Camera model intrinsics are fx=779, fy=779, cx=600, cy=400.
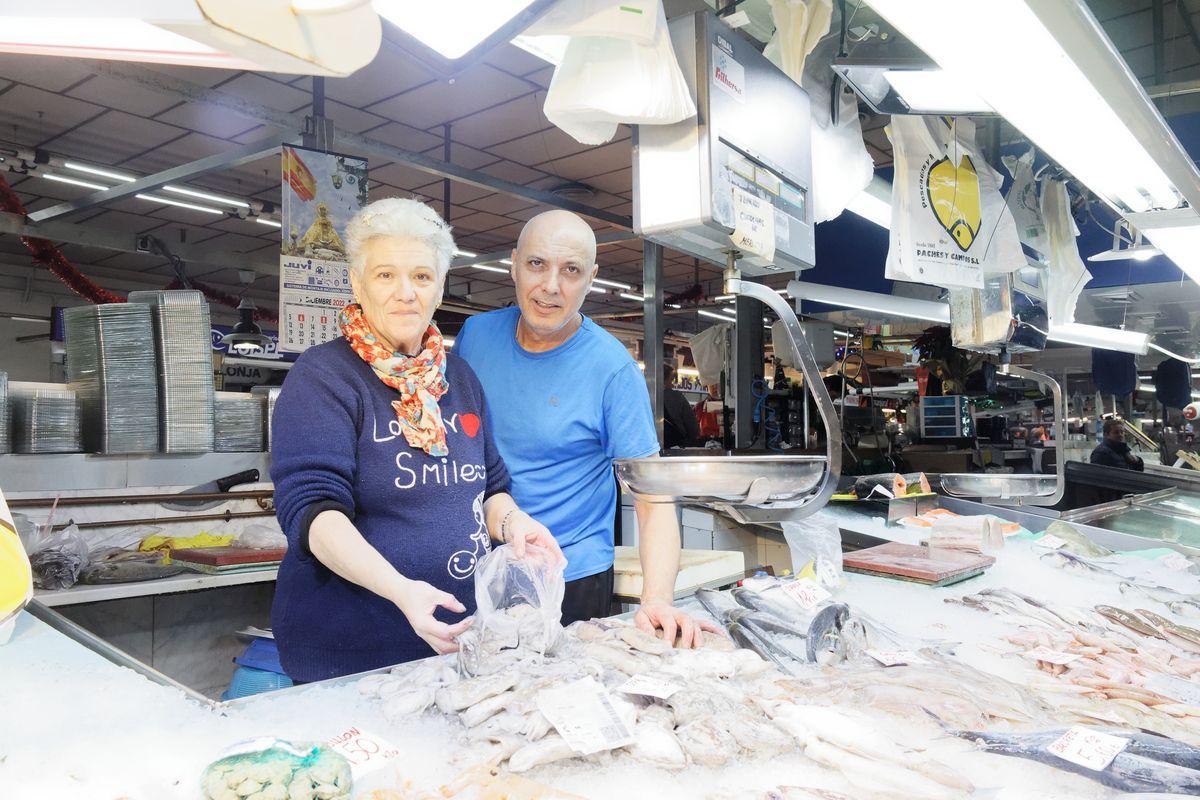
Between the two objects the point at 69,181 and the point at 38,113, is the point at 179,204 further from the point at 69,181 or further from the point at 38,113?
the point at 38,113

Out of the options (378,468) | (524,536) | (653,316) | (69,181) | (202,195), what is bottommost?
(524,536)

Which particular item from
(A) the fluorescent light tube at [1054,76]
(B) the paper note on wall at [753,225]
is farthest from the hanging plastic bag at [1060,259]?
(B) the paper note on wall at [753,225]

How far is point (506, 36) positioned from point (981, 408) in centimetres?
725

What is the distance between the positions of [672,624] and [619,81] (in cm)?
117

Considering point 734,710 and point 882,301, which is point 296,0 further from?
point 882,301

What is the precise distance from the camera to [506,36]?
4.71ft

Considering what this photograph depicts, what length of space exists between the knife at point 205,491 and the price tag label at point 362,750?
10.4 ft

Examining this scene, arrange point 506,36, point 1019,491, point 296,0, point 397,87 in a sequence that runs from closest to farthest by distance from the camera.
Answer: point 296,0 < point 506,36 < point 1019,491 < point 397,87

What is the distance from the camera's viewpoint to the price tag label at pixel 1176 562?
2750mm

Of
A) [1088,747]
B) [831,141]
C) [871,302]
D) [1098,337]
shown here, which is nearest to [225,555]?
[831,141]

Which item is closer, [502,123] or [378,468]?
[378,468]

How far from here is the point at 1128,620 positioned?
2.01 meters

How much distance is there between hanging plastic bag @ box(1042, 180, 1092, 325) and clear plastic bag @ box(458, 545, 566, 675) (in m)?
3.91

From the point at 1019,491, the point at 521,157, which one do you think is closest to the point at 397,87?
the point at 521,157
